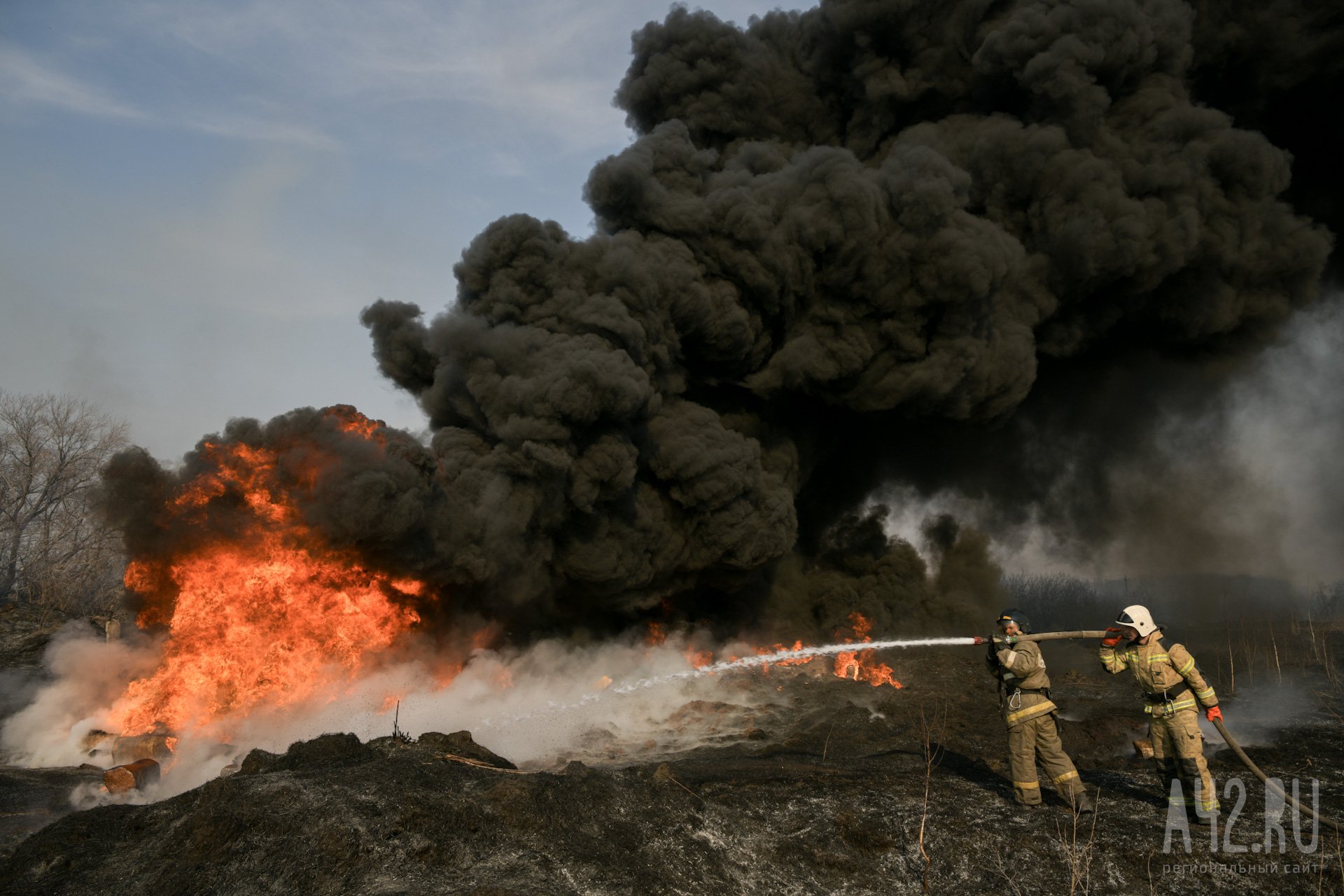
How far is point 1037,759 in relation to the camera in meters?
9.88

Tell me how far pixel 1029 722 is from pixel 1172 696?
1.55 metres

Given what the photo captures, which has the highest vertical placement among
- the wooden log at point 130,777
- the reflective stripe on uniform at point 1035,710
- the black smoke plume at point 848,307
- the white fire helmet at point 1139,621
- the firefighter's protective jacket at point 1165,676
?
the black smoke plume at point 848,307

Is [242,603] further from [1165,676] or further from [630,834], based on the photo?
[1165,676]

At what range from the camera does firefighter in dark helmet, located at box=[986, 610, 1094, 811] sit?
30.9ft

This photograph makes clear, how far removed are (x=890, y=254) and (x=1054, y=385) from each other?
32.2ft

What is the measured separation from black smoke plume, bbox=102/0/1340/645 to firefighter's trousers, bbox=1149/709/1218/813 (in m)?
12.4

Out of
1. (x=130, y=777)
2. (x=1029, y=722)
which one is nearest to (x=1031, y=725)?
(x=1029, y=722)

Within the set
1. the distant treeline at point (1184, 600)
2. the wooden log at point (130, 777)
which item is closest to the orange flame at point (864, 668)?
the distant treeline at point (1184, 600)

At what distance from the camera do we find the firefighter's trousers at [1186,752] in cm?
881

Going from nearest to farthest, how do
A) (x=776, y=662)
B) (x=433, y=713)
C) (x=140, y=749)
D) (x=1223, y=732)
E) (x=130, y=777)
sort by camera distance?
1. (x=1223, y=732)
2. (x=130, y=777)
3. (x=140, y=749)
4. (x=433, y=713)
5. (x=776, y=662)

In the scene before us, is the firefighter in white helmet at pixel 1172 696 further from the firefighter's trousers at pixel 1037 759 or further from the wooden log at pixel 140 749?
the wooden log at pixel 140 749

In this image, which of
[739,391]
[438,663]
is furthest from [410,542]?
[739,391]

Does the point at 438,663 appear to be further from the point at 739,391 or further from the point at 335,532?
the point at 739,391

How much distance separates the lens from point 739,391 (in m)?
25.5
